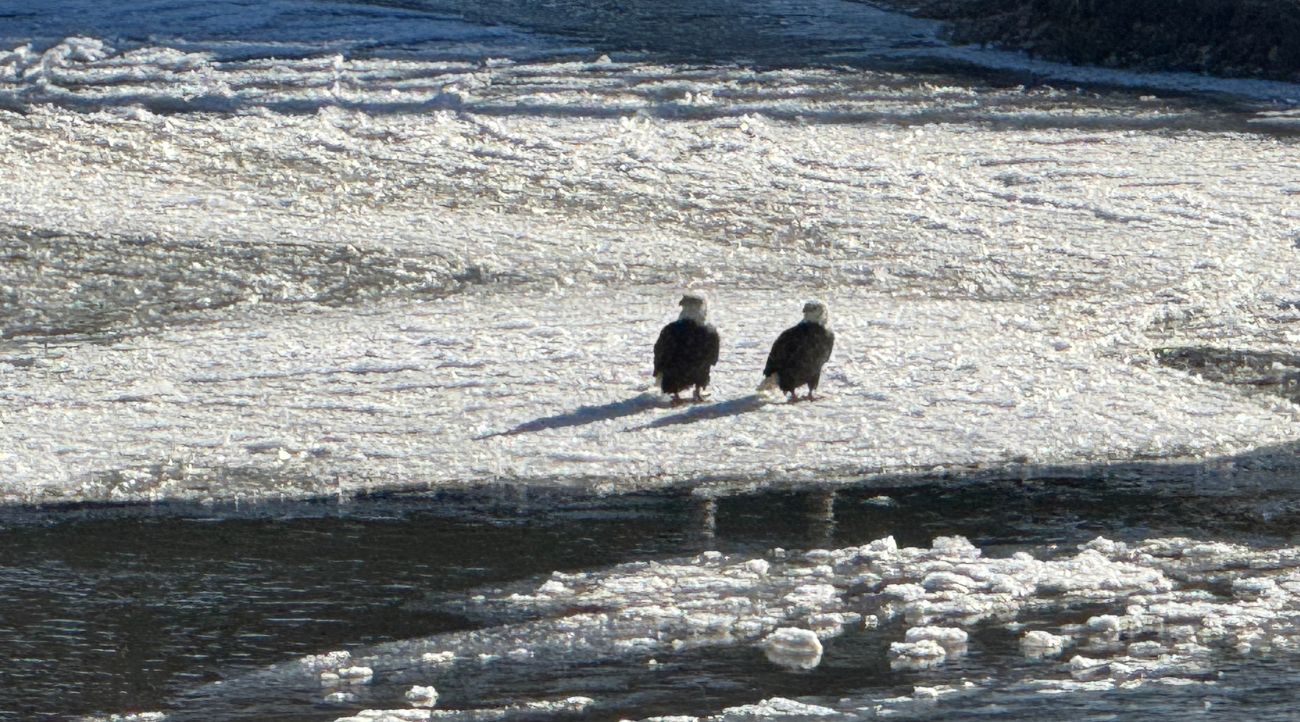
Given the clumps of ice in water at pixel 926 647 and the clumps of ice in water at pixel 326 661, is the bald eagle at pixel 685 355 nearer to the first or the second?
the clumps of ice in water at pixel 926 647

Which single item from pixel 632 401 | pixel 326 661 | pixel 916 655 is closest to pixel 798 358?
pixel 632 401

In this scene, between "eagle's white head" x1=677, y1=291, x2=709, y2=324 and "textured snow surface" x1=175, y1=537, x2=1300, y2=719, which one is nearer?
"textured snow surface" x1=175, y1=537, x2=1300, y2=719

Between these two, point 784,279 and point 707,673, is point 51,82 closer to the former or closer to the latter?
point 784,279

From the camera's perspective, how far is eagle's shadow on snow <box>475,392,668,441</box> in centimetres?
725

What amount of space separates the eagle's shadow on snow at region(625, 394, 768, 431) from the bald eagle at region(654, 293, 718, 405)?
4.4 inches

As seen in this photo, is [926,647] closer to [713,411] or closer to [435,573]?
[435,573]

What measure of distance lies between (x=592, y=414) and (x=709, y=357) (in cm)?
58

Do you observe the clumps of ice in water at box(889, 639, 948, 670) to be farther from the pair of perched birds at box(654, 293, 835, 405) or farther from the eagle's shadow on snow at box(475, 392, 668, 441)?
the pair of perched birds at box(654, 293, 835, 405)

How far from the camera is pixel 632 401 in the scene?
771 cm

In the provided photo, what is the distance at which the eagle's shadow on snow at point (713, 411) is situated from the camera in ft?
24.2

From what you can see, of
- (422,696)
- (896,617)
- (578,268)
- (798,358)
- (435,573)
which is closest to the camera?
(422,696)

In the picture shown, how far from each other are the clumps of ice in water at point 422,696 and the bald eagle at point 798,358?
131 inches

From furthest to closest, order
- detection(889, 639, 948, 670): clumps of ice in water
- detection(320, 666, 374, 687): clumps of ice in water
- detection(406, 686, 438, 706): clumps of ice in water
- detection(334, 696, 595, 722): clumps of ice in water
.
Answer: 1. detection(889, 639, 948, 670): clumps of ice in water
2. detection(320, 666, 374, 687): clumps of ice in water
3. detection(406, 686, 438, 706): clumps of ice in water
4. detection(334, 696, 595, 722): clumps of ice in water

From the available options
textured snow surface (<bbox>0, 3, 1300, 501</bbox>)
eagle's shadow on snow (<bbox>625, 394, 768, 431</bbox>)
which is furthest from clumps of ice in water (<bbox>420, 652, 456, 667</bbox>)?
eagle's shadow on snow (<bbox>625, 394, 768, 431</bbox>)
